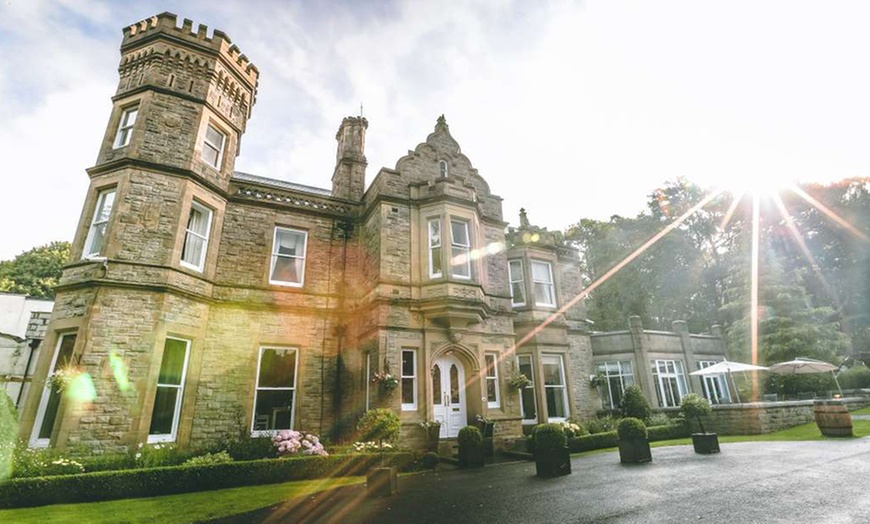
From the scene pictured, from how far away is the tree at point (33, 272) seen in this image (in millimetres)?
34281

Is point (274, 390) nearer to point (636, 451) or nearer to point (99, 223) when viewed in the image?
point (99, 223)

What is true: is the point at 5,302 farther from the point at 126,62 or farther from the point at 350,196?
the point at 350,196

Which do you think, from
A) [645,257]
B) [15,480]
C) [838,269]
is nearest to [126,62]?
[15,480]

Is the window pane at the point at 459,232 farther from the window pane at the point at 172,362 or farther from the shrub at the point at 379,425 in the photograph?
the window pane at the point at 172,362

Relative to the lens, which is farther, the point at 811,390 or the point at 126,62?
the point at 811,390

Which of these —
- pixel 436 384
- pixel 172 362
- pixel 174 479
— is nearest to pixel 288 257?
pixel 172 362

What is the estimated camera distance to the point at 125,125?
47.3 ft

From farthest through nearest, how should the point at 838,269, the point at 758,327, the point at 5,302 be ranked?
the point at 838,269 → the point at 758,327 → the point at 5,302

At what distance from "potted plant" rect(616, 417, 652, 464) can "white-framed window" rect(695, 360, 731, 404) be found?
1774 centimetres

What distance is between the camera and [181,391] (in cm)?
1241

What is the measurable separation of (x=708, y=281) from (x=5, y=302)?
177 feet

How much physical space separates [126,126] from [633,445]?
64.4ft

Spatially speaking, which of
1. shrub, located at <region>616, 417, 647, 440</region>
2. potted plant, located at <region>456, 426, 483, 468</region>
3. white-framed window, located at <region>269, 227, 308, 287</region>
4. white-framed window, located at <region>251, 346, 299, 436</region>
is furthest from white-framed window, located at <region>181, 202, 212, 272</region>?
shrub, located at <region>616, 417, 647, 440</region>

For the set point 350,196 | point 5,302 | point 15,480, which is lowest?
point 15,480
